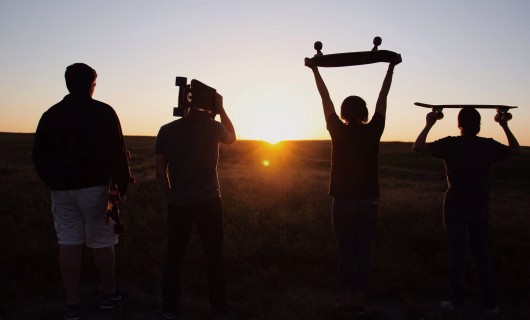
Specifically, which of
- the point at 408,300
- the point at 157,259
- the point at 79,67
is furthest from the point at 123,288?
the point at 408,300

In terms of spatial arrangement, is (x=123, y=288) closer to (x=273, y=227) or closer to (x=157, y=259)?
(x=157, y=259)

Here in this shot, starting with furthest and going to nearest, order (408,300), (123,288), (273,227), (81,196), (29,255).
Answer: (273,227)
(29,255)
(123,288)
(408,300)
(81,196)

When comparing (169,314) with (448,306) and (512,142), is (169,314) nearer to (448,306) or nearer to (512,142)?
(448,306)

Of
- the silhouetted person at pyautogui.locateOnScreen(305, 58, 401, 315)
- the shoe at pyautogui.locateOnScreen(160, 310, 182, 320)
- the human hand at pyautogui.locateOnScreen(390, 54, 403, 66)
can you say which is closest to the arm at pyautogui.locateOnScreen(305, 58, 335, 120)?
the silhouetted person at pyautogui.locateOnScreen(305, 58, 401, 315)

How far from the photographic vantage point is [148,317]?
484 cm

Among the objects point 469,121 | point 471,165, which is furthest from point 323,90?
point 471,165

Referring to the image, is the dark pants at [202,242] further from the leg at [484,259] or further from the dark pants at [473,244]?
the leg at [484,259]

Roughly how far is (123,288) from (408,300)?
137 inches

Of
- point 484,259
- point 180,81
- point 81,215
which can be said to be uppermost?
point 180,81

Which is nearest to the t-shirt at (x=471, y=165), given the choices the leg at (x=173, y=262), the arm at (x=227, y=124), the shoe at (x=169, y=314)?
the arm at (x=227, y=124)

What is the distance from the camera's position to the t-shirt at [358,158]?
4.39 m

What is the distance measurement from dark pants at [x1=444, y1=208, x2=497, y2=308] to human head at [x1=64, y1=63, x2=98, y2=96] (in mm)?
4004

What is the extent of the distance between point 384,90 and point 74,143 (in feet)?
10.2

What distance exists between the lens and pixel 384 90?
4.54 m
